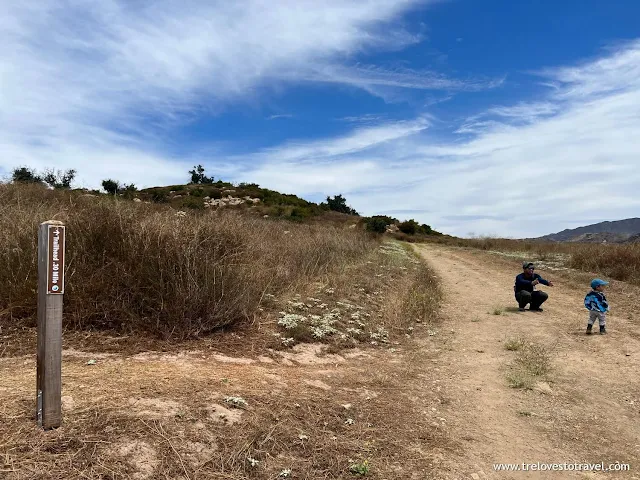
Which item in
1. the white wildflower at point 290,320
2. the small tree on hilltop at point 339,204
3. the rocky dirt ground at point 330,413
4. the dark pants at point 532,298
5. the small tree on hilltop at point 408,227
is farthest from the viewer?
the small tree on hilltop at point 339,204

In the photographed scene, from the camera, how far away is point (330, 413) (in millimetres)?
4402

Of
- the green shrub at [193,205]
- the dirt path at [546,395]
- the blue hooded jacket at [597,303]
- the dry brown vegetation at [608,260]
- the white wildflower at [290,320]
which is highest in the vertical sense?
the green shrub at [193,205]

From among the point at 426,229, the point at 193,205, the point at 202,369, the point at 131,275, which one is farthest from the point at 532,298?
the point at 426,229

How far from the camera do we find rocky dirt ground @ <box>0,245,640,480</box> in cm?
322

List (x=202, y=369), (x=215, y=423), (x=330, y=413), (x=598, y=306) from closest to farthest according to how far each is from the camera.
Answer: (x=215, y=423)
(x=330, y=413)
(x=202, y=369)
(x=598, y=306)

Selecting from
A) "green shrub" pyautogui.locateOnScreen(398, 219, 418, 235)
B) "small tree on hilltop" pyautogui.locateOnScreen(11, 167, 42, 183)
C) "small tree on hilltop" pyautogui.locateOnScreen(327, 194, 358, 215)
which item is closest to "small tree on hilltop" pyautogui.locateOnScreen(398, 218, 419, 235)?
"green shrub" pyautogui.locateOnScreen(398, 219, 418, 235)

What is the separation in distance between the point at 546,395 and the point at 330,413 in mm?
2692

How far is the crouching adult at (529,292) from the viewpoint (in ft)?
33.6

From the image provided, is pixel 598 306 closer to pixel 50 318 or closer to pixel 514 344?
pixel 514 344

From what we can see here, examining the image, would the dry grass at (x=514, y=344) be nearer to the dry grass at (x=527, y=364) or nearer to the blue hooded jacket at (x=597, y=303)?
the dry grass at (x=527, y=364)

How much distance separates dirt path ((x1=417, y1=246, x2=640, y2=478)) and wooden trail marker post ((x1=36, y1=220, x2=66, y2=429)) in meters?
3.08

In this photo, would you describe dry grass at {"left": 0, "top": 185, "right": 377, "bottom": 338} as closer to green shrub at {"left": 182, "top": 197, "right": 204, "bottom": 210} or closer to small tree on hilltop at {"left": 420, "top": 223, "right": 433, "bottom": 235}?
green shrub at {"left": 182, "top": 197, "right": 204, "bottom": 210}

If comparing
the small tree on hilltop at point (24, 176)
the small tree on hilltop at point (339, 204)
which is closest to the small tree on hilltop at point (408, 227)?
the small tree on hilltop at point (339, 204)

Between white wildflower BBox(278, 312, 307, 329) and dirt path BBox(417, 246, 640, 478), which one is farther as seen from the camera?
white wildflower BBox(278, 312, 307, 329)
